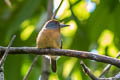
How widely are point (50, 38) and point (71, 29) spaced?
622 millimetres

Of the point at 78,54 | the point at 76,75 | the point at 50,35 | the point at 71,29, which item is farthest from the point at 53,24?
the point at 78,54

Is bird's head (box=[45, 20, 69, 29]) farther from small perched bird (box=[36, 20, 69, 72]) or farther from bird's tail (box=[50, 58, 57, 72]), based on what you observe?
bird's tail (box=[50, 58, 57, 72])

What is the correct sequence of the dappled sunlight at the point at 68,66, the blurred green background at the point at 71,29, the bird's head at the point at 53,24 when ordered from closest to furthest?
the bird's head at the point at 53,24
the blurred green background at the point at 71,29
the dappled sunlight at the point at 68,66

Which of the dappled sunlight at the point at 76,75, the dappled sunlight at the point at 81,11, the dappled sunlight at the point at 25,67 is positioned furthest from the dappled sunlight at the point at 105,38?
the dappled sunlight at the point at 25,67

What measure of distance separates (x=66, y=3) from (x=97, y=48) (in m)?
0.57

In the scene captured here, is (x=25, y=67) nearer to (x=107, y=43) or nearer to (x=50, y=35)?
(x=50, y=35)

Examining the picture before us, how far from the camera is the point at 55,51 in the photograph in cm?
207

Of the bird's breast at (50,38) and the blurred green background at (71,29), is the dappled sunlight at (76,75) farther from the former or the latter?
the bird's breast at (50,38)

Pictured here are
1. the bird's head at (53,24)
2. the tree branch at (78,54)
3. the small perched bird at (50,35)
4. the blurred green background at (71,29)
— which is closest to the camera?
the tree branch at (78,54)

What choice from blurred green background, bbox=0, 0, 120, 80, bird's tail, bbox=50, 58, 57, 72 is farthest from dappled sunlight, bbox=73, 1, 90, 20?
bird's tail, bbox=50, 58, 57, 72

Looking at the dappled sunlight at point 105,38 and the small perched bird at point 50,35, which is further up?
the small perched bird at point 50,35

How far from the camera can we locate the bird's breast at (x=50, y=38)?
300 centimetres

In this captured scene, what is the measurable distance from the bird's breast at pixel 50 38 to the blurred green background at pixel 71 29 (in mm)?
227

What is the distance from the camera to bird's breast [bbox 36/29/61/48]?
2999 mm
